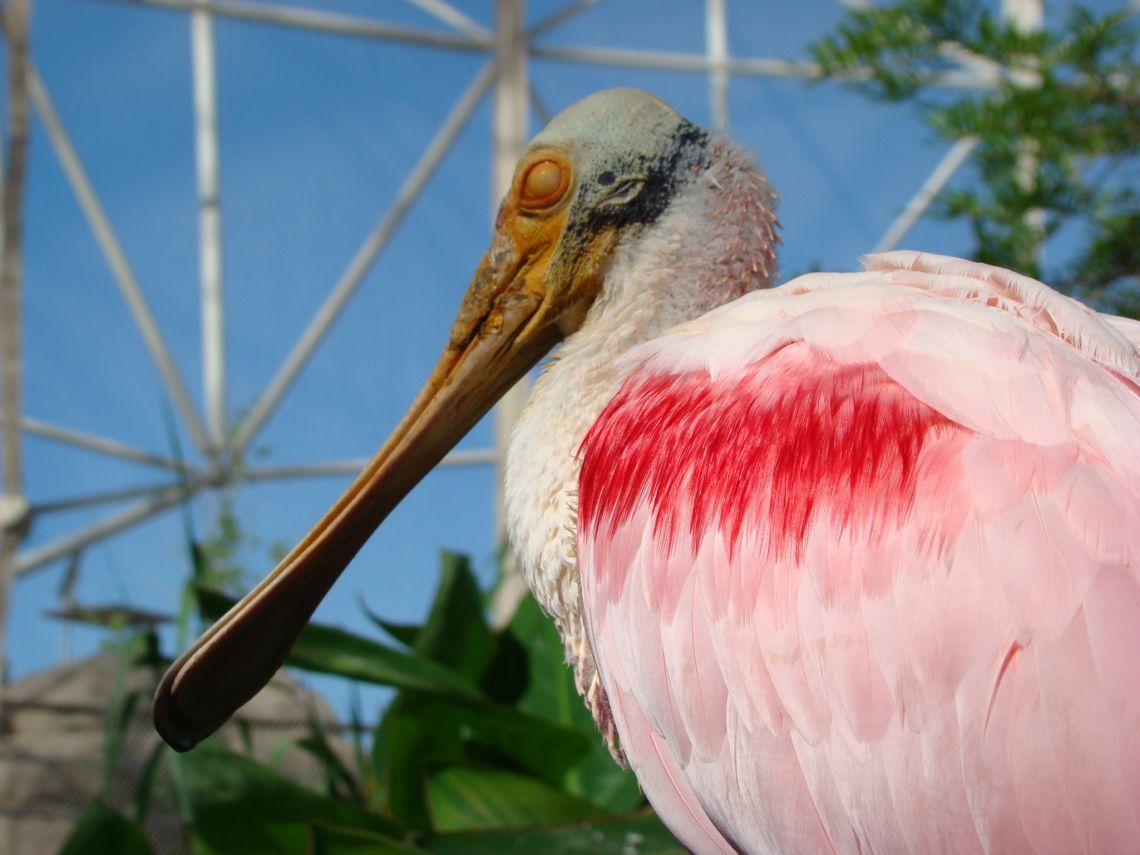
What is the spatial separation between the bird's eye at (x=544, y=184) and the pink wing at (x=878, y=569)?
11.9 inches

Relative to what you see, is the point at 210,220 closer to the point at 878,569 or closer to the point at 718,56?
the point at 718,56

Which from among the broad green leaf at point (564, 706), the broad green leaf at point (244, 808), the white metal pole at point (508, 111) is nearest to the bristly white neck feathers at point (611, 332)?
the broad green leaf at point (244, 808)

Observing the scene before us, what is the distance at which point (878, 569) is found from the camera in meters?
1.22

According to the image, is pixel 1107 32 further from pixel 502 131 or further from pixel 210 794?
pixel 502 131

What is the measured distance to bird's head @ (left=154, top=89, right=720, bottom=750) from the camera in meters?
1.64

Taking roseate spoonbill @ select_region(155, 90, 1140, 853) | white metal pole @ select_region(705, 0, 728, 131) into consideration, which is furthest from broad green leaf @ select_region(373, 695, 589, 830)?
white metal pole @ select_region(705, 0, 728, 131)

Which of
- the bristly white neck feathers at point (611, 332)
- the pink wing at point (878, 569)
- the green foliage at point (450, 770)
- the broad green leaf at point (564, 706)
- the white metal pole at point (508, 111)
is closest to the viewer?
the pink wing at point (878, 569)

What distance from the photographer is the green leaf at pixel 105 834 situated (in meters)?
2.21

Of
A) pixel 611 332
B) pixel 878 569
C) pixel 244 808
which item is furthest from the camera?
pixel 244 808

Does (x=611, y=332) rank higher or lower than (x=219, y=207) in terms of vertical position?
lower

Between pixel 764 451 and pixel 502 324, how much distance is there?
497 mm

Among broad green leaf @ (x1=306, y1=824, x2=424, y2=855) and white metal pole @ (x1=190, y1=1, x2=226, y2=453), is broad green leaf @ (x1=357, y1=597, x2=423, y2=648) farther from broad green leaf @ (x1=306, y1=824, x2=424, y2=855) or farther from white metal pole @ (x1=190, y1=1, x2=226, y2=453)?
white metal pole @ (x1=190, y1=1, x2=226, y2=453)


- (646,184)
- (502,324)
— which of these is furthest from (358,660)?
(646,184)

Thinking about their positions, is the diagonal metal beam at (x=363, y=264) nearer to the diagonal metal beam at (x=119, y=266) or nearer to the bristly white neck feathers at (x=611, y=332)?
the diagonal metal beam at (x=119, y=266)
